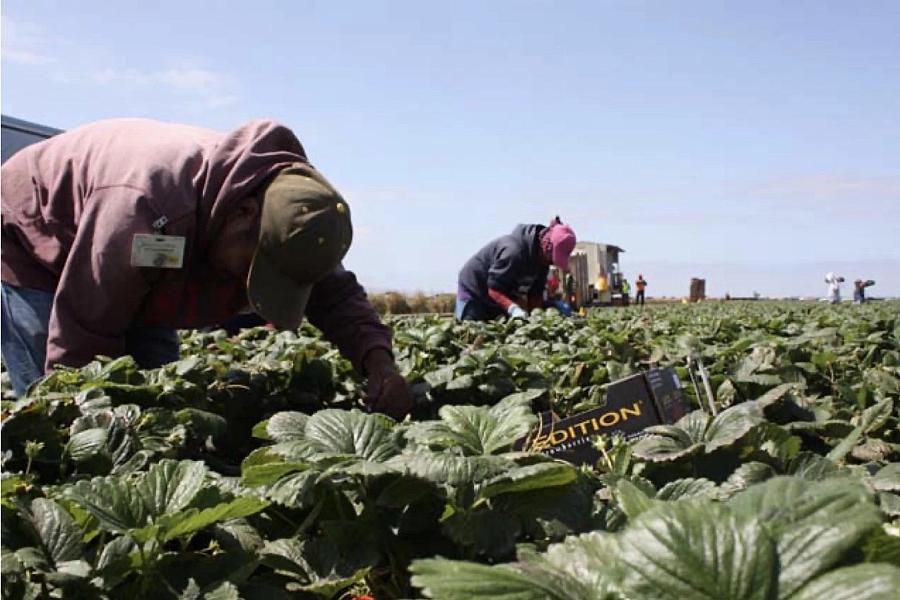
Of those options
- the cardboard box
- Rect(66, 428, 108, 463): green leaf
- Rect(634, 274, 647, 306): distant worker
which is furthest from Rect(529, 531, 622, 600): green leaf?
Rect(634, 274, 647, 306): distant worker

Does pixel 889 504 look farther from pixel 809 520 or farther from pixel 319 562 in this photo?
pixel 319 562

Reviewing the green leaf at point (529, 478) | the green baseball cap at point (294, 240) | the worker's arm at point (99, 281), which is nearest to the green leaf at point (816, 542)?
the green leaf at point (529, 478)

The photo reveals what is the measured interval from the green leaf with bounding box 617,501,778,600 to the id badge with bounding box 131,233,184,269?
2.31 meters

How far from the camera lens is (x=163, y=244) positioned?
9.04 ft

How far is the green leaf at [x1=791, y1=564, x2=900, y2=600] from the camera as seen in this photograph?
59cm

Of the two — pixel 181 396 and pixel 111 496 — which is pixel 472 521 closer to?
pixel 111 496

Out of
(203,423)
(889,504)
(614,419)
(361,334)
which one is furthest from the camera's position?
(361,334)

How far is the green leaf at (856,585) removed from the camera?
0.59m

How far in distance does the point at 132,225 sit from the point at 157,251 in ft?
0.35

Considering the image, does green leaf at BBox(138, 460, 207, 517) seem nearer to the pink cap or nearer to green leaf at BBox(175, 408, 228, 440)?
green leaf at BBox(175, 408, 228, 440)

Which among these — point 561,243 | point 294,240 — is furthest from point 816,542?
point 561,243

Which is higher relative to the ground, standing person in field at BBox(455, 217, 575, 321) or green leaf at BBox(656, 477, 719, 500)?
standing person in field at BBox(455, 217, 575, 321)

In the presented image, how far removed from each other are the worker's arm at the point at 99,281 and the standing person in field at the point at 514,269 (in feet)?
14.3

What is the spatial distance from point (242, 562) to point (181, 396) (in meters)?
1.15
